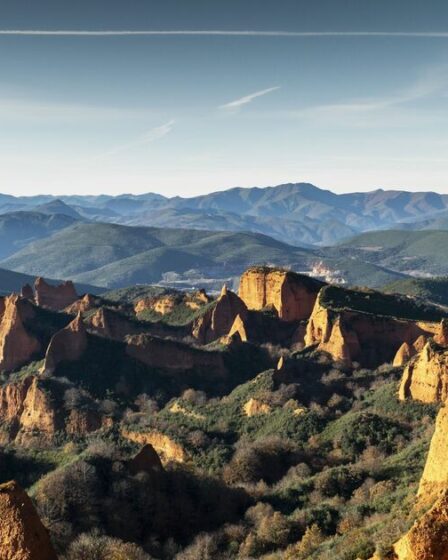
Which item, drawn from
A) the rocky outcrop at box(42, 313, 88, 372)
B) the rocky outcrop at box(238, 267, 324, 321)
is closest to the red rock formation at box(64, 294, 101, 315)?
the rocky outcrop at box(238, 267, 324, 321)

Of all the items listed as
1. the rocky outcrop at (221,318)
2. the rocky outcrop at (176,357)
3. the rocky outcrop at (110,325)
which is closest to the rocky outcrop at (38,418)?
the rocky outcrop at (176,357)

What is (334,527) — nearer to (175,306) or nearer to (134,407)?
(134,407)

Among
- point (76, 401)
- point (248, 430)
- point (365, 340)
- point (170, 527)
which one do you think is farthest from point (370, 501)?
point (365, 340)

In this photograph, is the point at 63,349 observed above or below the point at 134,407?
above

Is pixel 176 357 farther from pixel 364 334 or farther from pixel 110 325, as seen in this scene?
pixel 364 334

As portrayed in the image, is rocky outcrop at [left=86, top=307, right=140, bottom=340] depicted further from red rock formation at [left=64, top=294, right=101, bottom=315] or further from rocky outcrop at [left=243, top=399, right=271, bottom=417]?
rocky outcrop at [left=243, top=399, right=271, bottom=417]

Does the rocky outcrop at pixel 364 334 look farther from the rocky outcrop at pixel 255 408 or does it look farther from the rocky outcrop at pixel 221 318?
the rocky outcrop at pixel 255 408
